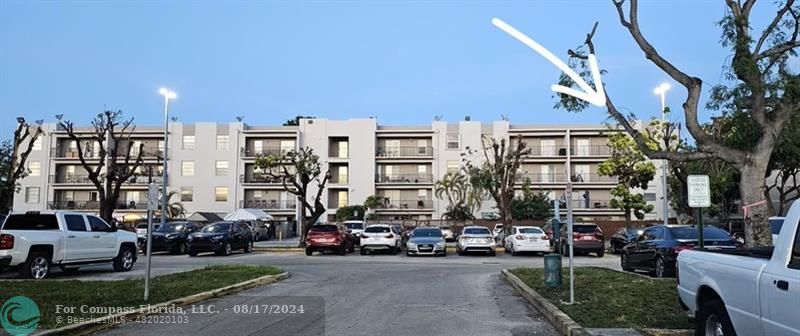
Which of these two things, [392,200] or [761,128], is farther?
[392,200]

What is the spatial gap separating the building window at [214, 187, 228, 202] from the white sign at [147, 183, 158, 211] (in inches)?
2128

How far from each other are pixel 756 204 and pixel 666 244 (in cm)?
496

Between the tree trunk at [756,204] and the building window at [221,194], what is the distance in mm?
58267

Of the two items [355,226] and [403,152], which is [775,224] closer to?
[355,226]

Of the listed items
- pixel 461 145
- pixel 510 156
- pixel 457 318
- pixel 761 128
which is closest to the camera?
pixel 457 318

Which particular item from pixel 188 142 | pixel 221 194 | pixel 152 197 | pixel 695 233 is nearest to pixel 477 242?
pixel 695 233

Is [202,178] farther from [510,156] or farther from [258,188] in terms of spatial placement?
[510,156]

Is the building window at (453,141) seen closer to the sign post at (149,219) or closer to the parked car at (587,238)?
the parked car at (587,238)

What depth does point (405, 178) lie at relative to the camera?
65188 mm

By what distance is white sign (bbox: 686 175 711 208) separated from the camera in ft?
38.8

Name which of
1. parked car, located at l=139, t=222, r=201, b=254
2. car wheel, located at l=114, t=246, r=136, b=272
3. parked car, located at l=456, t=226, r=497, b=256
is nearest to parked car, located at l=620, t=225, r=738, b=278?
parked car, located at l=456, t=226, r=497, b=256

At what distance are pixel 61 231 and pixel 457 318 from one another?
37.7 feet

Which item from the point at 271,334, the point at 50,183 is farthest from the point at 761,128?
the point at 50,183

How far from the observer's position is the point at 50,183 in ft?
218
